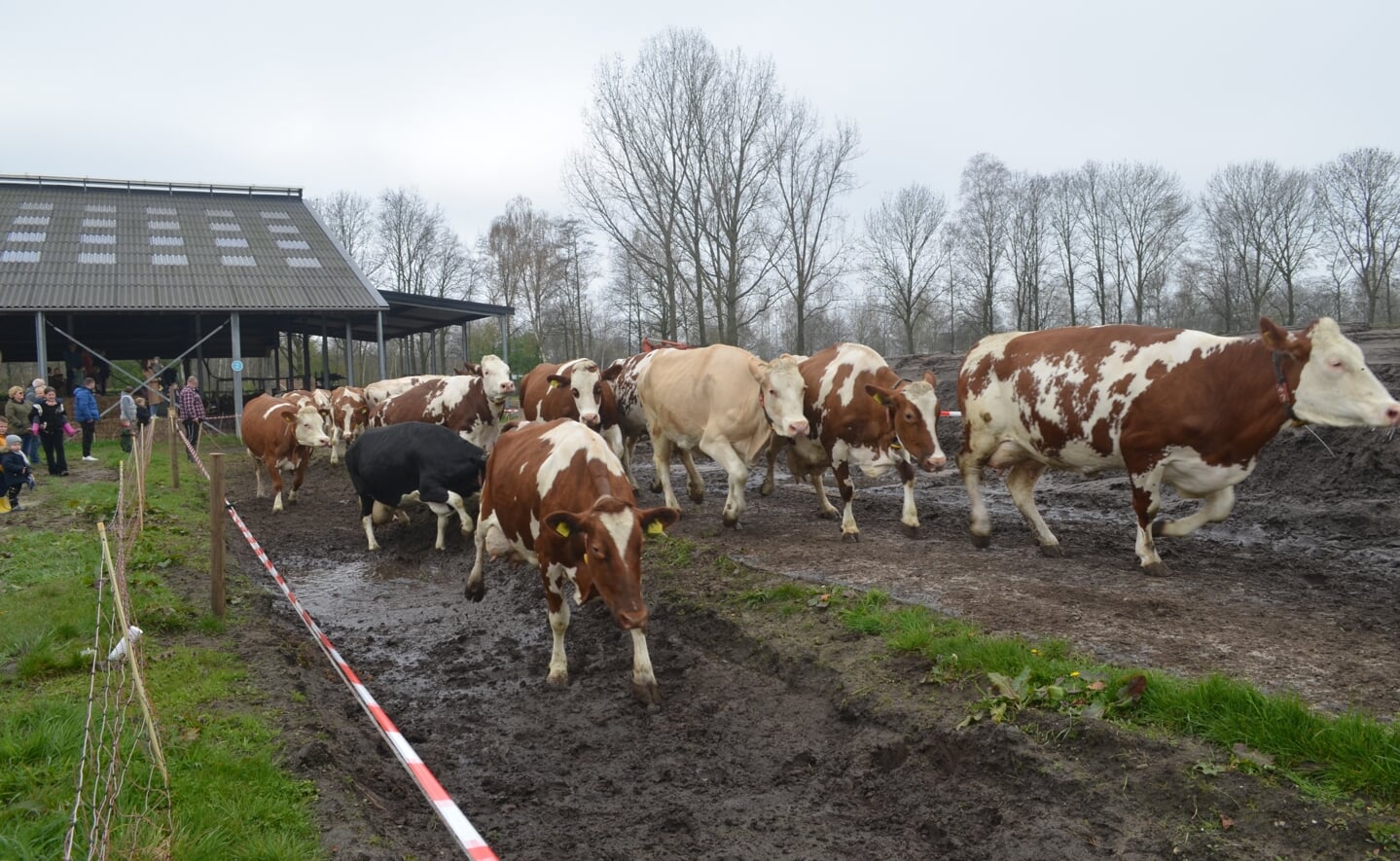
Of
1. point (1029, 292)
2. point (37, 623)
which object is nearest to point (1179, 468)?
point (37, 623)

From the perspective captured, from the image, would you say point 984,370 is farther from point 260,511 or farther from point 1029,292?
point 1029,292

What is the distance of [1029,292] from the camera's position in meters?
51.8

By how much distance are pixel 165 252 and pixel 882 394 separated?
28115 mm

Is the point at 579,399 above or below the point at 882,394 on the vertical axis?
above

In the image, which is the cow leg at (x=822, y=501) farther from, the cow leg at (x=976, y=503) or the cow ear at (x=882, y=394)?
the cow leg at (x=976, y=503)

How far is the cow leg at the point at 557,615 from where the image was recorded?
6543mm

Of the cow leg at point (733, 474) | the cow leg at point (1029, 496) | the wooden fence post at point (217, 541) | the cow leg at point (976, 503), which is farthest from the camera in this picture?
the cow leg at point (733, 474)

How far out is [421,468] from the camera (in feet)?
34.8

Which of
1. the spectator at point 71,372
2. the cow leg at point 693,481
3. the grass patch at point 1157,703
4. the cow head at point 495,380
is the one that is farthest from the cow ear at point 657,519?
the spectator at point 71,372

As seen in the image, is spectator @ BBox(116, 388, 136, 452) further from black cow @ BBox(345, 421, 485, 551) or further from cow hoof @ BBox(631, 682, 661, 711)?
cow hoof @ BBox(631, 682, 661, 711)

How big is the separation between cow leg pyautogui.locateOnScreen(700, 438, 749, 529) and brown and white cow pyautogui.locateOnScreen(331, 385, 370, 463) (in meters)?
12.0

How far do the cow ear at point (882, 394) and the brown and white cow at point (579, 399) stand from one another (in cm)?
348

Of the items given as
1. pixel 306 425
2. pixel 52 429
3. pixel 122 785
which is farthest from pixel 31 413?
pixel 122 785

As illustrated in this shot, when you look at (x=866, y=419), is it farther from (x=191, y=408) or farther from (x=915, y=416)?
(x=191, y=408)
